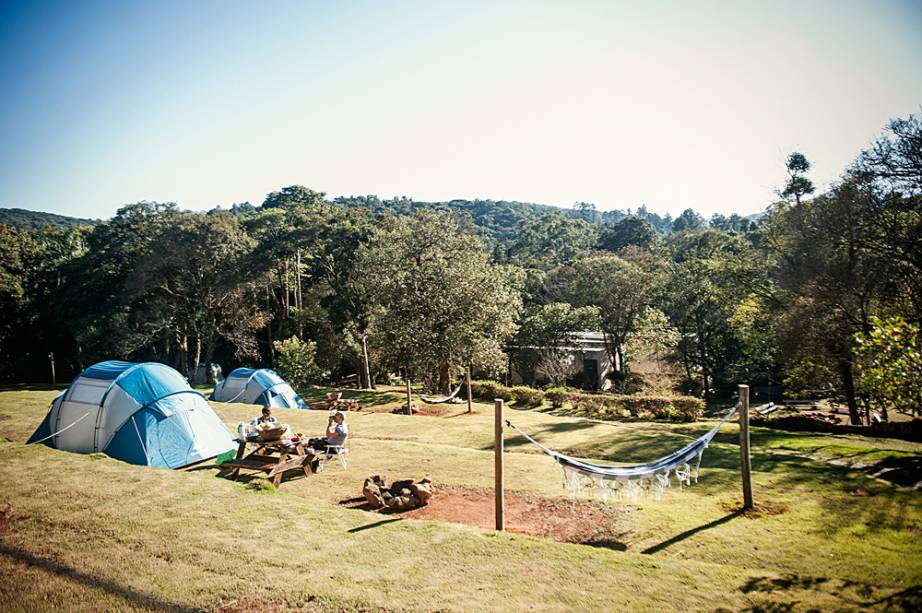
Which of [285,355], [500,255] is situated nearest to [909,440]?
[285,355]

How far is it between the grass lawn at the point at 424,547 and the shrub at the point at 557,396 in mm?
11360

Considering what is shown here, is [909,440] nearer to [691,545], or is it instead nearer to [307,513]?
[691,545]

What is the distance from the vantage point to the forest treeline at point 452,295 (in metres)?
16.1

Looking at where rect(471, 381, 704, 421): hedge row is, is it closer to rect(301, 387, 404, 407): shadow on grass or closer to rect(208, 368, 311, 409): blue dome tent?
rect(301, 387, 404, 407): shadow on grass

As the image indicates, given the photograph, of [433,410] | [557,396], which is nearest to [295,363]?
[433,410]

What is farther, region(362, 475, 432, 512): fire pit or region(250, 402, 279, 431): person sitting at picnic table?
region(250, 402, 279, 431): person sitting at picnic table

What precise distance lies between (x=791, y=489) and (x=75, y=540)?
12019 mm

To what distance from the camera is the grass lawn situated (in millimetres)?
5262

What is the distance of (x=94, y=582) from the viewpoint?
5.43 m

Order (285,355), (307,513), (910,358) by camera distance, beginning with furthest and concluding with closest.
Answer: (285,355) → (307,513) → (910,358)

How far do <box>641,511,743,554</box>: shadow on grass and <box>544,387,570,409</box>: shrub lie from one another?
46.4 ft

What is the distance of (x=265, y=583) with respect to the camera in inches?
215

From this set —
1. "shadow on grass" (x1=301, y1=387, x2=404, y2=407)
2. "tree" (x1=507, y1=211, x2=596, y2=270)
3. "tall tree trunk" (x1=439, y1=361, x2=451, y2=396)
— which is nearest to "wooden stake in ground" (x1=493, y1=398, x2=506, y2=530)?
"shadow on grass" (x1=301, y1=387, x2=404, y2=407)

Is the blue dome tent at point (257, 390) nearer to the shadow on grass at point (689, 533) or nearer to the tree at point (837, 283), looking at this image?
the shadow on grass at point (689, 533)
